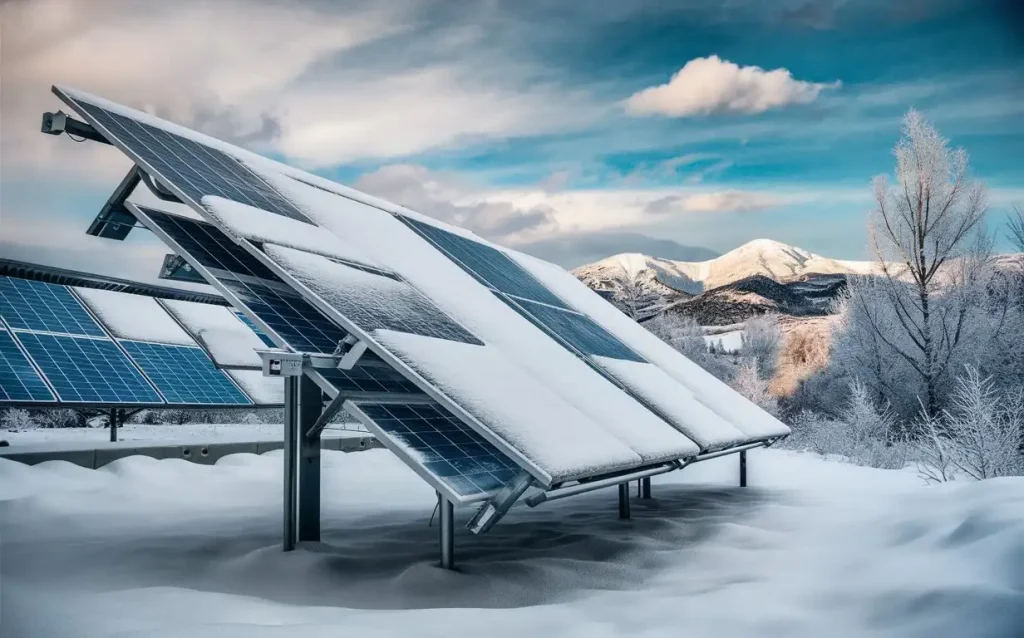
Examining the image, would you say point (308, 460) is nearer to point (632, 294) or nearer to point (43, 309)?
point (43, 309)

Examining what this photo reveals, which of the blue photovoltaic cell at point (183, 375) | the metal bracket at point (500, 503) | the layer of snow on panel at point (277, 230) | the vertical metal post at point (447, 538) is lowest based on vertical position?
the vertical metal post at point (447, 538)

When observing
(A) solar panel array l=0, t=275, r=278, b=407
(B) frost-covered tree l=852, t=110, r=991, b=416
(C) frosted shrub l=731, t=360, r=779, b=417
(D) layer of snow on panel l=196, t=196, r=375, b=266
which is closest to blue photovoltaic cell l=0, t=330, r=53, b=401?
(A) solar panel array l=0, t=275, r=278, b=407

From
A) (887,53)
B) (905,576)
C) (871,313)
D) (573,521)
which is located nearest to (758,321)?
(871,313)

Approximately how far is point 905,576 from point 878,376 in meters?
24.4

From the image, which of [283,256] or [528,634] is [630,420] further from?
[283,256]

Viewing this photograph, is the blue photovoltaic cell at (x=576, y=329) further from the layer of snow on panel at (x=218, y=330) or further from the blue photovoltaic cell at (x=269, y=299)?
the layer of snow on panel at (x=218, y=330)

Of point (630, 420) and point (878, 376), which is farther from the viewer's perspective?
point (878, 376)

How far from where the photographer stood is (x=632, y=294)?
4244cm

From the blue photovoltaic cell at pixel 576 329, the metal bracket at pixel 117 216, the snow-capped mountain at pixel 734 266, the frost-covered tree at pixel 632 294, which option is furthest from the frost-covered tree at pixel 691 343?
the metal bracket at pixel 117 216

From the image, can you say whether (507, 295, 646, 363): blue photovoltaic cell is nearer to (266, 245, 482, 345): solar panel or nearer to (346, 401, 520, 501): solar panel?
(266, 245, 482, 345): solar panel

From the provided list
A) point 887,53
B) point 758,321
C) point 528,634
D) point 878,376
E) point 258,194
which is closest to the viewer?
point 528,634

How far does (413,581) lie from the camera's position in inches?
245

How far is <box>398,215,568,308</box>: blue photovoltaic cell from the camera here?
1064 cm

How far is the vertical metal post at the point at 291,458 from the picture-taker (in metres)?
7.30
